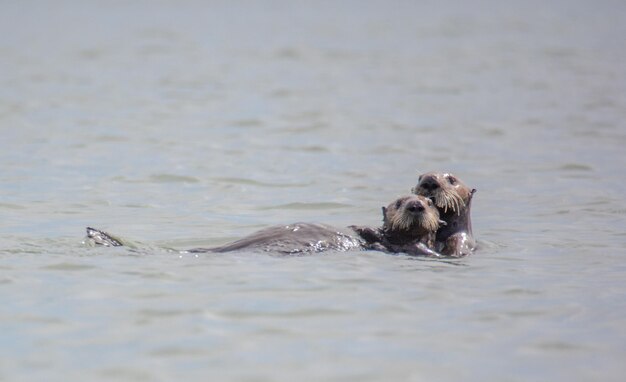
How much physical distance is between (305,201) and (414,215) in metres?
3.64

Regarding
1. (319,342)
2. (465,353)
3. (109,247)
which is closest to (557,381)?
(465,353)

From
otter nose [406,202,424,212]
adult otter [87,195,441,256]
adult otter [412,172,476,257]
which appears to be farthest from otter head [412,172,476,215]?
otter nose [406,202,424,212]

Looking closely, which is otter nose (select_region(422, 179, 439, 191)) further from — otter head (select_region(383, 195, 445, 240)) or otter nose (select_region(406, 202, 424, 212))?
otter nose (select_region(406, 202, 424, 212))

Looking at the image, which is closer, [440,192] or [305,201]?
[440,192]

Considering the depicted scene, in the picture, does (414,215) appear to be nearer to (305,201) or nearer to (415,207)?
(415,207)

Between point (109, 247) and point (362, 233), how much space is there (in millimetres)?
1759

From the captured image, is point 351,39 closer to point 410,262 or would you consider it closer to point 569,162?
point 569,162

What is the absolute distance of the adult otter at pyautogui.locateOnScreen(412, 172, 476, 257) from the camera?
8297 mm

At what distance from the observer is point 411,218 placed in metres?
7.95

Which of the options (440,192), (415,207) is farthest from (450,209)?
(415,207)

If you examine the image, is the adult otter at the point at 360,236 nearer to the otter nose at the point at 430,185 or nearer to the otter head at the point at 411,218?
the otter head at the point at 411,218

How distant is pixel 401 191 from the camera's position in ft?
39.9

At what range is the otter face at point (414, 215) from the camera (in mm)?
7945

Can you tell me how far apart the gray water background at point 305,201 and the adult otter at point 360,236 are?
0.12 meters
